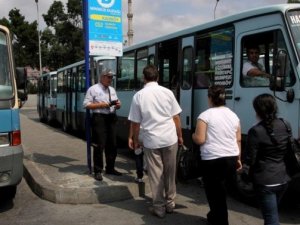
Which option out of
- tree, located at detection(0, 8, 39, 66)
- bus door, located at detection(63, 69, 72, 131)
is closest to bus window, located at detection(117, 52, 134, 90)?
bus door, located at detection(63, 69, 72, 131)

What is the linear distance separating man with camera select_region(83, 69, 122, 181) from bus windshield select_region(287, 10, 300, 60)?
2.90m

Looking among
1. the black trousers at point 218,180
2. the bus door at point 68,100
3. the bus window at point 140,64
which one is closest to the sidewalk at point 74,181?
the bus window at point 140,64

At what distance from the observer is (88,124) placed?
27.1ft

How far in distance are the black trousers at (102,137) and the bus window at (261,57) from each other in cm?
224

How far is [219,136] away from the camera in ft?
17.5

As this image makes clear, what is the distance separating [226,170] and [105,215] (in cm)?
198

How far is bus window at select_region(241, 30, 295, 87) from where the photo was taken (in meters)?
6.58

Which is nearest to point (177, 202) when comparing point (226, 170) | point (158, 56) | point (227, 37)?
point (226, 170)

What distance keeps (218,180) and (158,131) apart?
1.06m

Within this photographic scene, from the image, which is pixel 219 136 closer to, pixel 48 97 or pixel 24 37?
pixel 48 97

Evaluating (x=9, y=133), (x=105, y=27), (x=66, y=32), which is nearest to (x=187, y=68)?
(x=105, y=27)

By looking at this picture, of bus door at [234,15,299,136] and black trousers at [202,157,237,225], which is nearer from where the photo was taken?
black trousers at [202,157,237,225]

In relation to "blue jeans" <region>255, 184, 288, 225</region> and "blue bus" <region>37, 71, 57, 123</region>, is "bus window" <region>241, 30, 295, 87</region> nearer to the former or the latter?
"blue jeans" <region>255, 184, 288, 225</region>

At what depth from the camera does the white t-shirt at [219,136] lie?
17.5 ft
